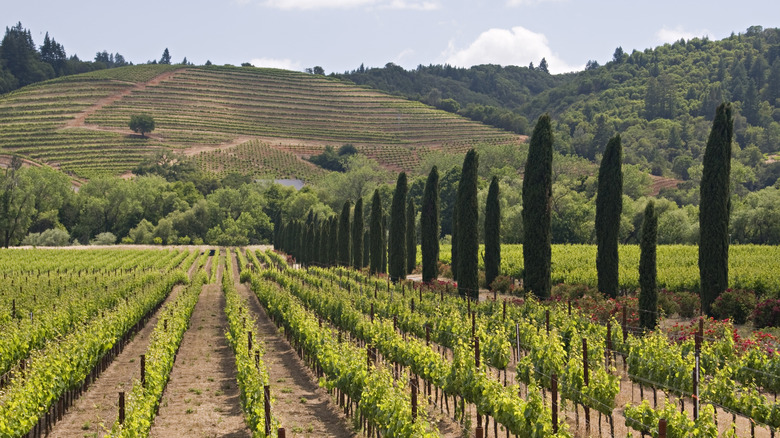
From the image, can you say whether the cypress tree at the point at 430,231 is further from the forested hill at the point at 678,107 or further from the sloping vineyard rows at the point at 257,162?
the sloping vineyard rows at the point at 257,162

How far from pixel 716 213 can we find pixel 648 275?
441cm

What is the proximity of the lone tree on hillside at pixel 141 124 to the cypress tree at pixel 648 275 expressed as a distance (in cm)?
→ 13408

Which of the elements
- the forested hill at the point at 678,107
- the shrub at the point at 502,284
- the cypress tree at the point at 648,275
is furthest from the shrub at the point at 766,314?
the forested hill at the point at 678,107

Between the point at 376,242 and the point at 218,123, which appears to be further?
the point at 218,123

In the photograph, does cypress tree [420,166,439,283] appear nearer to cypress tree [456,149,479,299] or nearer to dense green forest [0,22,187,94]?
cypress tree [456,149,479,299]

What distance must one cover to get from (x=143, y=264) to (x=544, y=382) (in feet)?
155

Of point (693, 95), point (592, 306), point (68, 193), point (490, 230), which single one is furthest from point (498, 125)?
point (592, 306)

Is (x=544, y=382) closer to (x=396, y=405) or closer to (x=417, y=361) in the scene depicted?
(x=417, y=361)

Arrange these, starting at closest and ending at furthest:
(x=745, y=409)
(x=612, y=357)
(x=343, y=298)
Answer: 1. (x=745, y=409)
2. (x=612, y=357)
3. (x=343, y=298)

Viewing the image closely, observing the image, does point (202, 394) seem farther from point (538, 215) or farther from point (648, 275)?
point (538, 215)

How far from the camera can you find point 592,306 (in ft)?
73.8

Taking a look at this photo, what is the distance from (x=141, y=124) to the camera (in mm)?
141375

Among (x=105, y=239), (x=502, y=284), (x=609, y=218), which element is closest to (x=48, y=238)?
(x=105, y=239)

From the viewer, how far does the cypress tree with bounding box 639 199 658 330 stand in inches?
852
